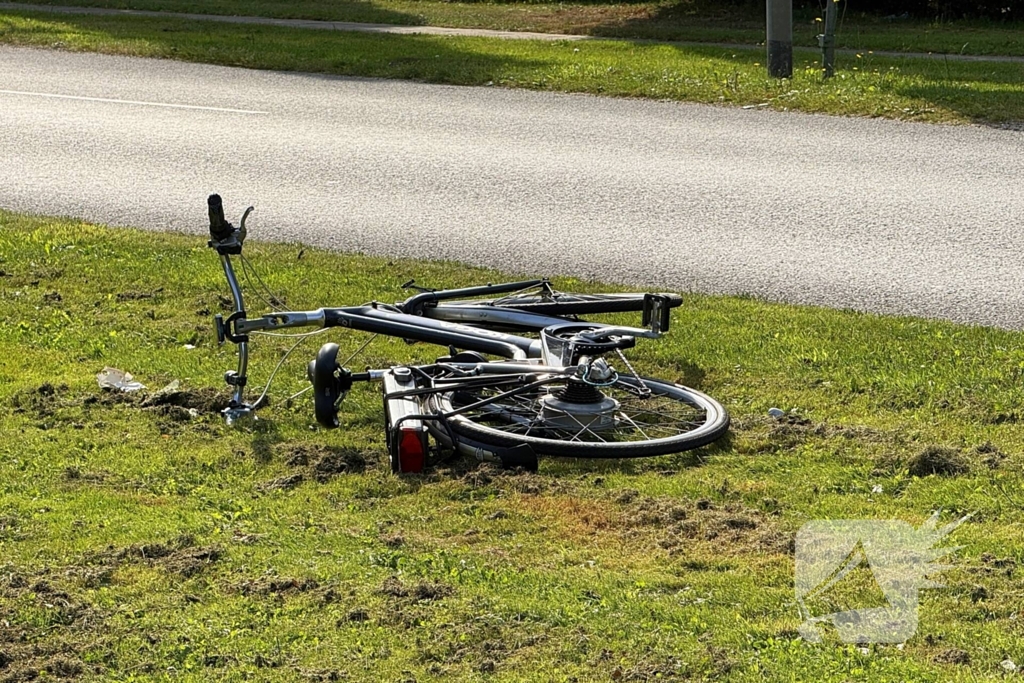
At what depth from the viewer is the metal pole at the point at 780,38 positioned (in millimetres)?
14039

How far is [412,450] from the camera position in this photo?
205 inches

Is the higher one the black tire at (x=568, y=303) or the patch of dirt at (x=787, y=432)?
the black tire at (x=568, y=303)

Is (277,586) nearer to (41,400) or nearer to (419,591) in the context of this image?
(419,591)

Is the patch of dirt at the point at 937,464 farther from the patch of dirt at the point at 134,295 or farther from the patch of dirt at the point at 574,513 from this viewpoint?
the patch of dirt at the point at 134,295

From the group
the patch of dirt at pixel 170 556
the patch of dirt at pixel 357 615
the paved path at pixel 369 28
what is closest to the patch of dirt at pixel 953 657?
the patch of dirt at pixel 357 615

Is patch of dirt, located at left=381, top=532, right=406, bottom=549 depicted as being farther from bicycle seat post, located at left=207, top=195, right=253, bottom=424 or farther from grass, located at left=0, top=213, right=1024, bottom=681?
bicycle seat post, located at left=207, top=195, right=253, bottom=424

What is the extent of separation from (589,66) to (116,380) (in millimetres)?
9611

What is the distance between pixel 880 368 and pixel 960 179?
14.3 feet

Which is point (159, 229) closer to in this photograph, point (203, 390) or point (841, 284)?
point (203, 390)

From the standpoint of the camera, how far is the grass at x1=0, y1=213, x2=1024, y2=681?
13.0 feet

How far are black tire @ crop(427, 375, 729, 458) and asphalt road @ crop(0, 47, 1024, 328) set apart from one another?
84.0 inches

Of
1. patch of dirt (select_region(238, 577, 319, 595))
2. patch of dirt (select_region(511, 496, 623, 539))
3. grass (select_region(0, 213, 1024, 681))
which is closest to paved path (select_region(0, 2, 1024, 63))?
grass (select_region(0, 213, 1024, 681))

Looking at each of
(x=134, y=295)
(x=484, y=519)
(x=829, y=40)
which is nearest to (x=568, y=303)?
(x=484, y=519)

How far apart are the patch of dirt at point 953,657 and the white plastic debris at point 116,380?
3.75 meters
